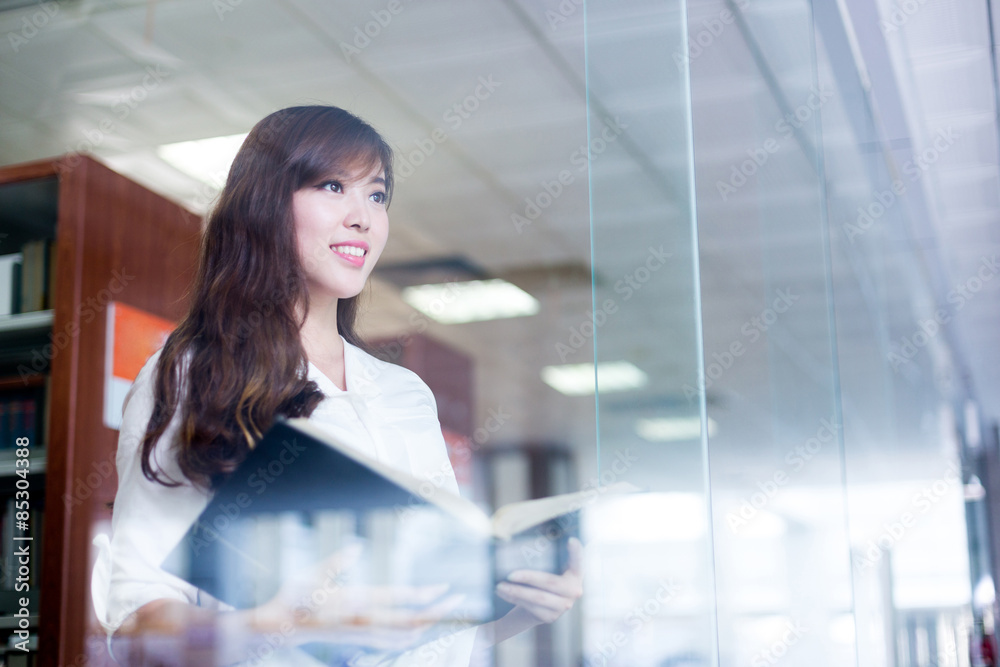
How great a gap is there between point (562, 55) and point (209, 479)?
1218 millimetres

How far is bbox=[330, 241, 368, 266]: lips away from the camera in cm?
174

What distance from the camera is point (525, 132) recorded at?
202 cm

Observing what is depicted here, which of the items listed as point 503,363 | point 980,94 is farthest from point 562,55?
point 980,94

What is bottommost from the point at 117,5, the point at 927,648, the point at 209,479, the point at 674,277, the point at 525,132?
the point at 927,648

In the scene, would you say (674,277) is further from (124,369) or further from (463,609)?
(124,369)
